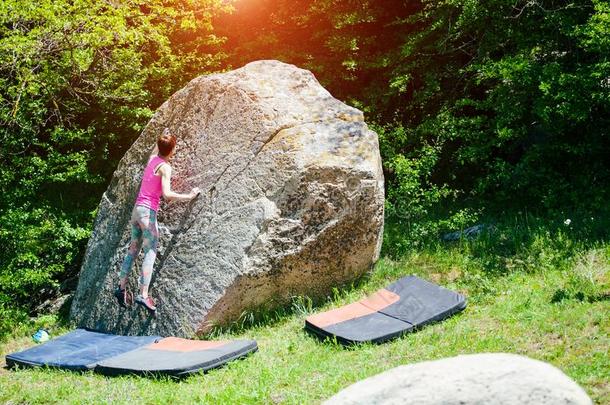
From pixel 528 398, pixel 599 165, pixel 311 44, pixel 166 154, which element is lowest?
pixel 528 398

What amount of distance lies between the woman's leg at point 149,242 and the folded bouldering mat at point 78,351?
604mm

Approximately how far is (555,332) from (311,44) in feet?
25.5

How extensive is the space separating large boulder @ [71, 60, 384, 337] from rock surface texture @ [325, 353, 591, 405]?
12.9 ft

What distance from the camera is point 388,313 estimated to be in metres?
7.20

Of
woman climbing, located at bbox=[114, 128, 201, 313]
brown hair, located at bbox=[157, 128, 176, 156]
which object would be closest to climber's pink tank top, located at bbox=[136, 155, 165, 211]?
woman climbing, located at bbox=[114, 128, 201, 313]

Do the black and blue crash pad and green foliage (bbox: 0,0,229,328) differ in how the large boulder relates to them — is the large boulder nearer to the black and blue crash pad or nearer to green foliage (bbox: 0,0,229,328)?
the black and blue crash pad

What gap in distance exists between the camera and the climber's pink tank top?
7.84 meters

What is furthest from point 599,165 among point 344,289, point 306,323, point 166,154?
Answer: point 166,154

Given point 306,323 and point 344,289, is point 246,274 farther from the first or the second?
point 344,289

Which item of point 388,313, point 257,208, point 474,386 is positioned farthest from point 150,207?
point 474,386

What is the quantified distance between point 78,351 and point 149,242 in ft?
4.51

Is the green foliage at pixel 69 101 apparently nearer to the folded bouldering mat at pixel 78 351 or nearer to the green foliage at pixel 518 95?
the folded bouldering mat at pixel 78 351

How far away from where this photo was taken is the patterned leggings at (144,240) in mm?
7687

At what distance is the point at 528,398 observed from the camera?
3.37 meters
